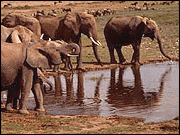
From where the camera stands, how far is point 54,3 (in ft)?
249

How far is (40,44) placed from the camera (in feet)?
46.7

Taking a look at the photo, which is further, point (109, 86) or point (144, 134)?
point (109, 86)

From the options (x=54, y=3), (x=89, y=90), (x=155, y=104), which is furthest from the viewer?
(x=54, y=3)

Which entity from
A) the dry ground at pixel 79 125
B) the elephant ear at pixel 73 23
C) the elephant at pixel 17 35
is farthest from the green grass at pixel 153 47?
the dry ground at pixel 79 125

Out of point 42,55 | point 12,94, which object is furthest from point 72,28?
point 42,55

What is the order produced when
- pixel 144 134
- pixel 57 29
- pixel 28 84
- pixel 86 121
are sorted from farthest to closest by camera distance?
pixel 57 29
pixel 28 84
pixel 86 121
pixel 144 134

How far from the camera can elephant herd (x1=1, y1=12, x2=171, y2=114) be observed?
45.6 ft

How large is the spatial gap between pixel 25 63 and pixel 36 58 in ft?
0.91

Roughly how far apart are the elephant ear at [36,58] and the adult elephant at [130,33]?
37.5ft

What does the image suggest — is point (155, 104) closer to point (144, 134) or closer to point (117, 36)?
point (144, 134)

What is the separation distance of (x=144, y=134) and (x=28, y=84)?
3760mm

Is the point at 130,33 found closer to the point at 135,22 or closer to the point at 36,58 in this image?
the point at 135,22

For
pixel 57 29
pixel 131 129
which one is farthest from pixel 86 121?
pixel 57 29

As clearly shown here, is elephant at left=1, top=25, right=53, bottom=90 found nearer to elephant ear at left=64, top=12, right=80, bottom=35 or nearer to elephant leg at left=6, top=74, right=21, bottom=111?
elephant leg at left=6, top=74, right=21, bottom=111
